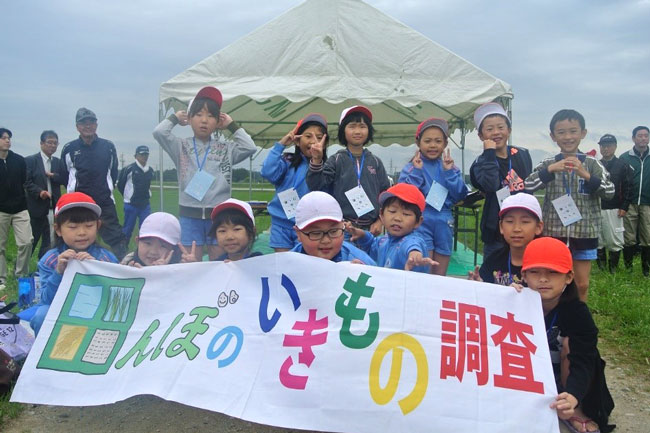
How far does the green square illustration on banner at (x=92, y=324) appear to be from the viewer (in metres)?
2.83

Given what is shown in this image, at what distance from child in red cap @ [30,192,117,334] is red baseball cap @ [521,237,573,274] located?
269 centimetres

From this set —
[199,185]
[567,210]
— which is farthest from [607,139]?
[199,185]

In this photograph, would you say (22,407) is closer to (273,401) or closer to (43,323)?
(43,323)

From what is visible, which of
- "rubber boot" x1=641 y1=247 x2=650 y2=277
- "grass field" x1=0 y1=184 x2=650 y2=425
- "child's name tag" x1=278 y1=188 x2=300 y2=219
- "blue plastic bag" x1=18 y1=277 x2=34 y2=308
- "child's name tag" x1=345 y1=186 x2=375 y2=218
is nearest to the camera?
"grass field" x1=0 y1=184 x2=650 y2=425

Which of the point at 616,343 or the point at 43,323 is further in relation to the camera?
the point at 616,343

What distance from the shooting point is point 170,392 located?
2549 mm

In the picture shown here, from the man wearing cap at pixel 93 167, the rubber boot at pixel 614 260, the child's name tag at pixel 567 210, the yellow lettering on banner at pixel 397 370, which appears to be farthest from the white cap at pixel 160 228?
the rubber boot at pixel 614 260

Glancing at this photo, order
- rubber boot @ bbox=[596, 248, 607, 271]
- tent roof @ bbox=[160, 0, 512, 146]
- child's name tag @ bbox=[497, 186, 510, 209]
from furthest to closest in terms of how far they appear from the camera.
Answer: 1. rubber boot @ bbox=[596, 248, 607, 271]
2. tent roof @ bbox=[160, 0, 512, 146]
3. child's name tag @ bbox=[497, 186, 510, 209]

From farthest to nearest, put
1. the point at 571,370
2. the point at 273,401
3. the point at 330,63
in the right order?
1. the point at 330,63
2. the point at 571,370
3. the point at 273,401

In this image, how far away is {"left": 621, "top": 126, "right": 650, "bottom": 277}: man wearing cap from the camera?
7.51 metres

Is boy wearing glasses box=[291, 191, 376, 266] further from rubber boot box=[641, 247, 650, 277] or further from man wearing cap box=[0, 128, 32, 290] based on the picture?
rubber boot box=[641, 247, 650, 277]

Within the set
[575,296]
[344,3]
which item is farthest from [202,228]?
[344,3]

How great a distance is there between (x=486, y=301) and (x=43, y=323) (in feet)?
8.31

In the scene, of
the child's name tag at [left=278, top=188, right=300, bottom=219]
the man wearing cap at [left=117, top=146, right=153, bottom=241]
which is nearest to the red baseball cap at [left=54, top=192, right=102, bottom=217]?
the child's name tag at [left=278, top=188, right=300, bottom=219]
